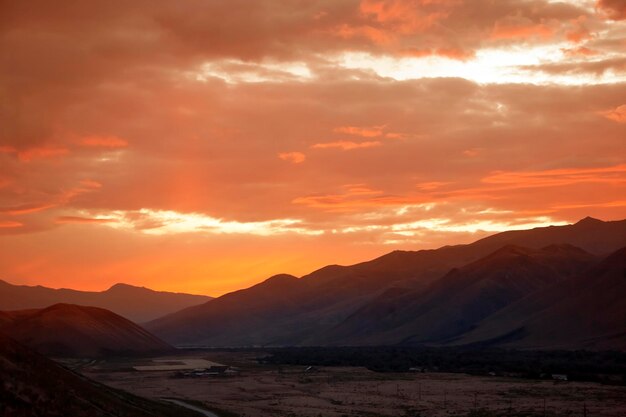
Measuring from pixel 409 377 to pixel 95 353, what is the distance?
84994 millimetres

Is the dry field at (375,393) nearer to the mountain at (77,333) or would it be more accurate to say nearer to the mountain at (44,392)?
the mountain at (44,392)

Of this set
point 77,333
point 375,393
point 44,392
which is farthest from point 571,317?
point 44,392

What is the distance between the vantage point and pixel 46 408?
41.1 m

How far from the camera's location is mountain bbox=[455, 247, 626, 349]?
490 ft

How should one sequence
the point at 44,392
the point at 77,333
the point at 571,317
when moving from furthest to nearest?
the point at 77,333, the point at 571,317, the point at 44,392

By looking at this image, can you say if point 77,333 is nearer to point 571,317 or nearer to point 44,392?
point 571,317

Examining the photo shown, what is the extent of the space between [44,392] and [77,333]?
135922 millimetres

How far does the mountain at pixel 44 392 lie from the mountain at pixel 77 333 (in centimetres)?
11475

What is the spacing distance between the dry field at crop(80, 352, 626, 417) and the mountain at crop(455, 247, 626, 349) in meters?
55.0

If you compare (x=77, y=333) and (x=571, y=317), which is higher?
(x=571, y=317)

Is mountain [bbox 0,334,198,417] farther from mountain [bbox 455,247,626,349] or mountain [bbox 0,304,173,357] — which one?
mountain [bbox 0,304,173,357]

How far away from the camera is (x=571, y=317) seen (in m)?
163

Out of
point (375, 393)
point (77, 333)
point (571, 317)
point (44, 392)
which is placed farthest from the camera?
point (77, 333)

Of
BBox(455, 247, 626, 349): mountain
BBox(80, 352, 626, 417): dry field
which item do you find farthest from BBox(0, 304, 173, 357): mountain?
BBox(455, 247, 626, 349): mountain
